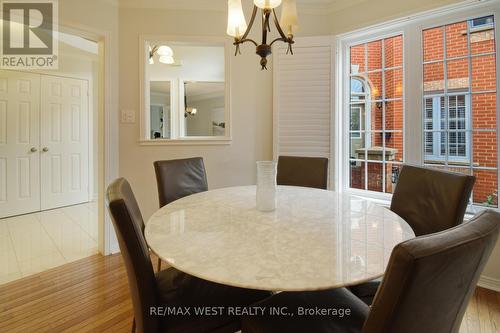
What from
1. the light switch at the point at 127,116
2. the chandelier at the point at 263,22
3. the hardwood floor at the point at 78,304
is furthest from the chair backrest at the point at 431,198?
the light switch at the point at 127,116

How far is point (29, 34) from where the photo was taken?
312 cm

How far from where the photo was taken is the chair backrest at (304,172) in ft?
7.44

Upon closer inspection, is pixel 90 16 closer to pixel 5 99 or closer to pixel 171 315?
pixel 5 99

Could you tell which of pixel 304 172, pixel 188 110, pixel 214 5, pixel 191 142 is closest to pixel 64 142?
pixel 188 110

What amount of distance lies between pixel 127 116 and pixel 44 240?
172cm

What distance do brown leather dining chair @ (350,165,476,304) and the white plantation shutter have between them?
47.3 inches

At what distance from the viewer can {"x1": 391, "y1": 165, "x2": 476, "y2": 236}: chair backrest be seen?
1261 mm

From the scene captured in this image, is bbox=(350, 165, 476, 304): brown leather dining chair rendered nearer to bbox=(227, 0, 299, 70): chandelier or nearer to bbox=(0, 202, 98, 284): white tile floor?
bbox=(227, 0, 299, 70): chandelier

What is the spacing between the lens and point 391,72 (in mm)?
2541

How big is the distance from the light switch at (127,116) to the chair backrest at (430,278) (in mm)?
2697

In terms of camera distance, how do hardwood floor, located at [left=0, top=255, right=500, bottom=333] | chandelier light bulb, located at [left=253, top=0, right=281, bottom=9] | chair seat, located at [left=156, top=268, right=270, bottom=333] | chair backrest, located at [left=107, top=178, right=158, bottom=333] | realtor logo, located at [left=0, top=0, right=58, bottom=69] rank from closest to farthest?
chair backrest, located at [left=107, top=178, right=158, bottom=333]
chair seat, located at [left=156, top=268, right=270, bottom=333]
chandelier light bulb, located at [left=253, top=0, right=281, bottom=9]
hardwood floor, located at [left=0, top=255, right=500, bottom=333]
realtor logo, located at [left=0, top=0, right=58, bottom=69]

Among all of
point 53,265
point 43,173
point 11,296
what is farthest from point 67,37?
point 11,296

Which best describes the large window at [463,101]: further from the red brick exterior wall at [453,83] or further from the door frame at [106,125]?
the door frame at [106,125]

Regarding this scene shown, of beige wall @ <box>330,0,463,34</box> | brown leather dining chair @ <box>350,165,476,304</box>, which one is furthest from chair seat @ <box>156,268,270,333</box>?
beige wall @ <box>330,0,463,34</box>
